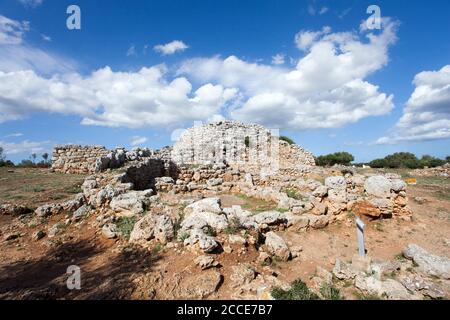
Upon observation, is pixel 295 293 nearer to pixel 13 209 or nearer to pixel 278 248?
pixel 278 248

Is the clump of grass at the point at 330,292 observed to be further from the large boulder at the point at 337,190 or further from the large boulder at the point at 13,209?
the large boulder at the point at 13,209

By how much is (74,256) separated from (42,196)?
4557mm

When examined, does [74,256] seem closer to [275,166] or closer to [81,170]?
[81,170]

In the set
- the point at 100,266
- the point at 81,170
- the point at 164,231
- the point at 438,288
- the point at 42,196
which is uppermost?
the point at 81,170

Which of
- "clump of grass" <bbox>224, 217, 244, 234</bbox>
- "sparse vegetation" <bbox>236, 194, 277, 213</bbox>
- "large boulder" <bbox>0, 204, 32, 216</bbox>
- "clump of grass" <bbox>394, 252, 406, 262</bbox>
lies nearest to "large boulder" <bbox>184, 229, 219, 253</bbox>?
"clump of grass" <bbox>224, 217, 244, 234</bbox>

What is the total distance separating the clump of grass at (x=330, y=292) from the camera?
524 centimetres

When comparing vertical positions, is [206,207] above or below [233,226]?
above

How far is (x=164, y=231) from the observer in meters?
6.94

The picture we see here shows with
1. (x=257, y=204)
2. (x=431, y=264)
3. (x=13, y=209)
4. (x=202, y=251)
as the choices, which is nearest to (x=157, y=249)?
(x=202, y=251)

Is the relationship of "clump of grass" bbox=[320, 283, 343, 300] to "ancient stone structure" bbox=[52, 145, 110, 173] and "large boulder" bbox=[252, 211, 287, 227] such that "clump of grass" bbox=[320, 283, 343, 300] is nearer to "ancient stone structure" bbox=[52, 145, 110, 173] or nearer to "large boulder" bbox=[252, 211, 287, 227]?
"large boulder" bbox=[252, 211, 287, 227]

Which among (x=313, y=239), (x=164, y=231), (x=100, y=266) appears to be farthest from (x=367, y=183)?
(x=100, y=266)

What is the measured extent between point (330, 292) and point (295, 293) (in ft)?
2.75

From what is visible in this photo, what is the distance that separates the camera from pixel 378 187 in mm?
10469
